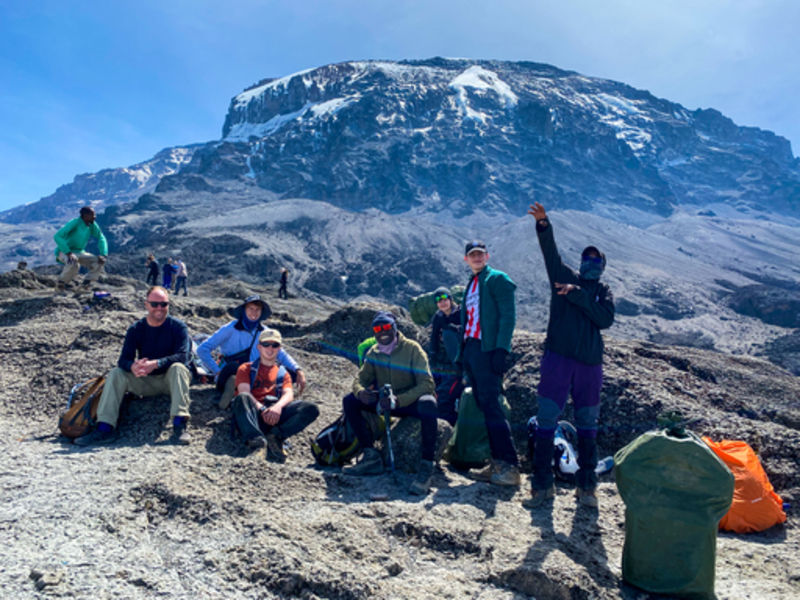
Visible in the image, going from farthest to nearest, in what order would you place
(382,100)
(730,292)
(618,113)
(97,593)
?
(618,113) → (382,100) → (730,292) → (97,593)

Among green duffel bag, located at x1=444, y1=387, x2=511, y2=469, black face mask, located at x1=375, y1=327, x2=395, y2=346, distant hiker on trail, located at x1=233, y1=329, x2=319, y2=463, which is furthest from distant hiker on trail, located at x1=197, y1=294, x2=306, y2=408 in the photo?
green duffel bag, located at x1=444, y1=387, x2=511, y2=469

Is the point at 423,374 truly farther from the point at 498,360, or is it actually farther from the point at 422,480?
the point at 422,480

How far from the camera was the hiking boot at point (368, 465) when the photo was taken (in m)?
3.89

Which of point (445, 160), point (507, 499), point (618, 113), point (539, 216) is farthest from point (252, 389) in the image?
point (618, 113)

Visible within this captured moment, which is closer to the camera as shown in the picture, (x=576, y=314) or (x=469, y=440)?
(x=576, y=314)

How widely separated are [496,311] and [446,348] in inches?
73.0

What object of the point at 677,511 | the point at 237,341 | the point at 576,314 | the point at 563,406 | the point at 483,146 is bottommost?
the point at 677,511

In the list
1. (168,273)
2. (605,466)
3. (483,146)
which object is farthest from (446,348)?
(483,146)

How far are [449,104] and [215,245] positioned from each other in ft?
323

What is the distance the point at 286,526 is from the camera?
2.68 metres

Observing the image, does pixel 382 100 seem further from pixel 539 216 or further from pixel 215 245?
pixel 539 216

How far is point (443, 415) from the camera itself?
5.10m

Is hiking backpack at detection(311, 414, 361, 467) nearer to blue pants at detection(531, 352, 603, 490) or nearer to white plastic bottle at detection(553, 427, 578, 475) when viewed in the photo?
blue pants at detection(531, 352, 603, 490)

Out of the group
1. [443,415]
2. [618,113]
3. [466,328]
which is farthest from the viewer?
[618,113]
